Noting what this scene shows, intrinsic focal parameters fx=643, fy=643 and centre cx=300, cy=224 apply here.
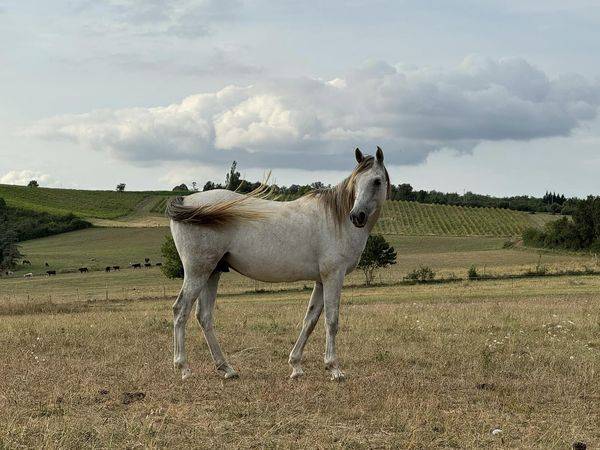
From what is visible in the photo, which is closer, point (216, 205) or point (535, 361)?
point (216, 205)

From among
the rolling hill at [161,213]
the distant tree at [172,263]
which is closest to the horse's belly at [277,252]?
the distant tree at [172,263]

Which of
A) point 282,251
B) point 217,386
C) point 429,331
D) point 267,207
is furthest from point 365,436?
point 429,331

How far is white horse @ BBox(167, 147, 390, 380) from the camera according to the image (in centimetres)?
903

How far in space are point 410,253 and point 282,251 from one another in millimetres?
78461

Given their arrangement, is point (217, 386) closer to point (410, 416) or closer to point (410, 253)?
point (410, 416)

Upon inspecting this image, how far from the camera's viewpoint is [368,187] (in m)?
8.84

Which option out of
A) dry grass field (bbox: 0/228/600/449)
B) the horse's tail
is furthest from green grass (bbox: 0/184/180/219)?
the horse's tail

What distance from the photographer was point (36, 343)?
11664 mm

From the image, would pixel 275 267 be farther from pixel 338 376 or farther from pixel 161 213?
pixel 161 213

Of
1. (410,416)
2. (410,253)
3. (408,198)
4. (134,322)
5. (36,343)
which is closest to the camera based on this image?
(410,416)

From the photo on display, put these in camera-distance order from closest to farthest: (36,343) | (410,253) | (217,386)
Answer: (217,386)
(36,343)
(410,253)

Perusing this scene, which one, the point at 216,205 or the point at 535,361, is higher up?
the point at 216,205

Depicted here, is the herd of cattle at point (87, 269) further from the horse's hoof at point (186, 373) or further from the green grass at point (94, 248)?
the horse's hoof at point (186, 373)

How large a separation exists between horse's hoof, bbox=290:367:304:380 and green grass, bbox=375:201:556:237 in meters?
91.1
